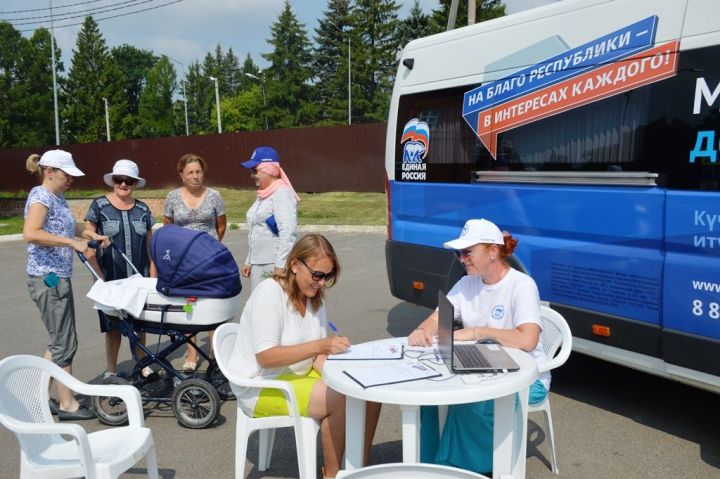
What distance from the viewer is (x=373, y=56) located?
6225 cm

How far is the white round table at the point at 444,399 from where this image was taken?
2.77m

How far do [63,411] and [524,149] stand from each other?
3763 mm

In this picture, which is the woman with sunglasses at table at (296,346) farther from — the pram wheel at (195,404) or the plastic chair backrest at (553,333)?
the plastic chair backrest at (553,333)

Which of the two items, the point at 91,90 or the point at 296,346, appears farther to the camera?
the point at 91,90

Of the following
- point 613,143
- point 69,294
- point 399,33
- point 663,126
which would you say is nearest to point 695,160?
point 663,126

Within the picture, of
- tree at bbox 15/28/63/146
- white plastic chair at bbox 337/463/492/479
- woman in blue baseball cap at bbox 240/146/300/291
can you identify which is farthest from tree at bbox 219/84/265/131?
white plastic chair at bbox 337/463/492/479

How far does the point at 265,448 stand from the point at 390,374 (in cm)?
124

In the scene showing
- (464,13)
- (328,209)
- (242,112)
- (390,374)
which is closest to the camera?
(390,374)

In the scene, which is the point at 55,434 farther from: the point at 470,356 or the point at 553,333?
the point at 553,333

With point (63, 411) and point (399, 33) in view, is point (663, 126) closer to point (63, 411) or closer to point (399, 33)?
point (63, 411)

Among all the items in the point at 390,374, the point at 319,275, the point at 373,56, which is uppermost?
the point at 373,56

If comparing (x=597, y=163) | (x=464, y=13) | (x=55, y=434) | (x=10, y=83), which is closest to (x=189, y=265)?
(x=55, y=434)

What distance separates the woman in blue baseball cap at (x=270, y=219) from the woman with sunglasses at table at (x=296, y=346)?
1773 millimetres

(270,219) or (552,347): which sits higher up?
(270,219)
